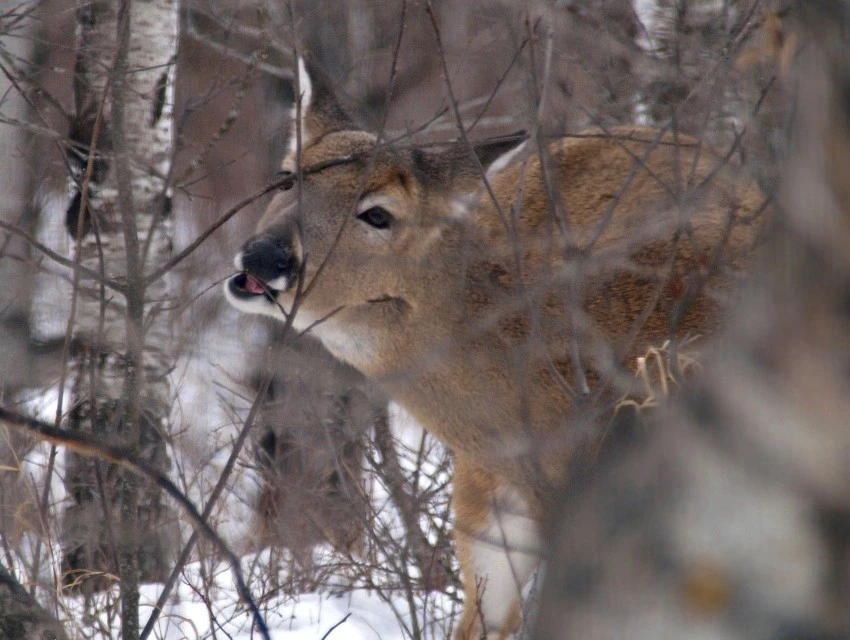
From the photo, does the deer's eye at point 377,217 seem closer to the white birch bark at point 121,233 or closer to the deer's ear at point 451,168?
the deer's ear at point 451,168

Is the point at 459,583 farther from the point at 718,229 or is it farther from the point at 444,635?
the point at 718,229

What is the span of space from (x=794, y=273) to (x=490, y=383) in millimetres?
3944

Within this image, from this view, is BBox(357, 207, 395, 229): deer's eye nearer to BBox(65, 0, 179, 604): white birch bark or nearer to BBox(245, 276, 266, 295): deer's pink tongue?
BBox(245, 276, 266, 295): deer's pink tongue

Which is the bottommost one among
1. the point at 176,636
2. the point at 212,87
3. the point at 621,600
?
the point at 621,600

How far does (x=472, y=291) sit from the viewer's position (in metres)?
5.14

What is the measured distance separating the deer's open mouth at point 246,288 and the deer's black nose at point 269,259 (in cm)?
5

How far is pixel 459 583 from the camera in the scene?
5906 millimetres

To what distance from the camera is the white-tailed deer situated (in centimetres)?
472

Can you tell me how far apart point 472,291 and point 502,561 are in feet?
3.84

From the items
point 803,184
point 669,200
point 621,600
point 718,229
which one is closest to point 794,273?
point 803,184

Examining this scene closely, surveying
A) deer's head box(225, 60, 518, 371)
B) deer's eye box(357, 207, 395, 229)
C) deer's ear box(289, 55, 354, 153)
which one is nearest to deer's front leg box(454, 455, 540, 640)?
deer's head box(225, 60, 518, 371)

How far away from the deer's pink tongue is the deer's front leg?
3.72 ft

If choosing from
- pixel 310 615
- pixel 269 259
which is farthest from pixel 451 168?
pixel 310 615

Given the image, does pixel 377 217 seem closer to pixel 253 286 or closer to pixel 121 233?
pixel 253 286
